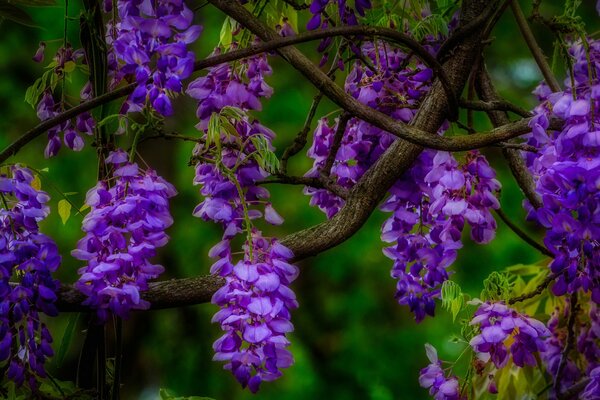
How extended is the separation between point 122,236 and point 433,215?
49 cm

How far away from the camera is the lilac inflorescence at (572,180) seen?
110 cm

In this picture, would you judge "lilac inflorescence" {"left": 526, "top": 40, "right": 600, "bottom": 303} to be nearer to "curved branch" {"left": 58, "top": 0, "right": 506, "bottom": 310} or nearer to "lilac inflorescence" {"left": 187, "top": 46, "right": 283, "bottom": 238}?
"curved branch" {"left": 58, "top": 0, "right": 506, "bottom": 310}

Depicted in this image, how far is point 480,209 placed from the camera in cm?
137

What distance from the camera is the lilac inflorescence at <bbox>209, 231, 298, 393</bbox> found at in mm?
1107

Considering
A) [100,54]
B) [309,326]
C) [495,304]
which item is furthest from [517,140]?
[309,326]

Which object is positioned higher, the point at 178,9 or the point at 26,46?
the point at 26,46

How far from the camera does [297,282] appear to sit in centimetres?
437

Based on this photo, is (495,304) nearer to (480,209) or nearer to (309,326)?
(480,209)

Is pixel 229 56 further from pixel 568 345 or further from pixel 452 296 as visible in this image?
pixel 568 345

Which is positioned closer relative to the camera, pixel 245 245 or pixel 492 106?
pixel 245 245

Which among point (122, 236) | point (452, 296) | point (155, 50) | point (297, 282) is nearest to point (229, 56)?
point (155, 50)

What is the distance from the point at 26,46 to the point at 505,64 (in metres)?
2.05

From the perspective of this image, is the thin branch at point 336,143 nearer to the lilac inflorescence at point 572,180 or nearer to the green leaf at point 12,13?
the lilac inflorescence at point 572,180

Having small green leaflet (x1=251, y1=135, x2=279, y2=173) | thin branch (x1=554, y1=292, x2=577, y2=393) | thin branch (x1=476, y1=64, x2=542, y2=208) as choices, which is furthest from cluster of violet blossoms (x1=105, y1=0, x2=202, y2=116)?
thin branch (x1=554, y1=292, x2=577, y2=393)
